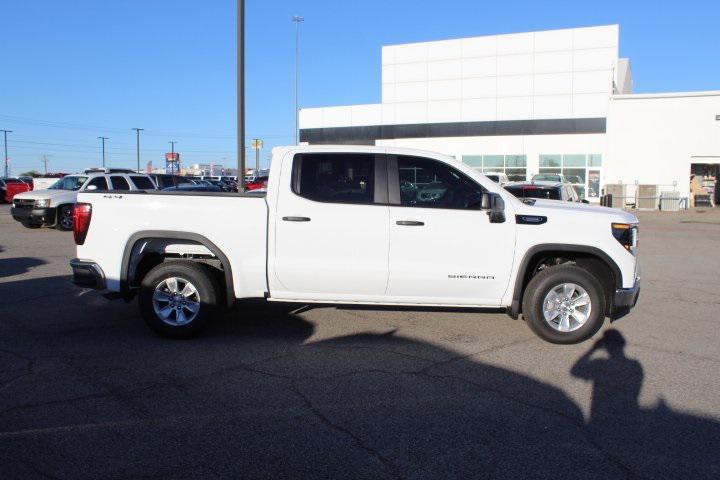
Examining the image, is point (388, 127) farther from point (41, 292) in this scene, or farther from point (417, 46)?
point (41, 292)

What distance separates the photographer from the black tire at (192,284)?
261 inches

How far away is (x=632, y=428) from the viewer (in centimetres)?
455

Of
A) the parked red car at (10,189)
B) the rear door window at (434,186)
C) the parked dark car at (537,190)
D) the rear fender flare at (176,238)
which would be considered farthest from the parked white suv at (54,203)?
the parked red car at (10,189)

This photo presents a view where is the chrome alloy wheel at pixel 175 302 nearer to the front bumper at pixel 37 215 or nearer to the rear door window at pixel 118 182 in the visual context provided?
the front bumper at pixel 37 215

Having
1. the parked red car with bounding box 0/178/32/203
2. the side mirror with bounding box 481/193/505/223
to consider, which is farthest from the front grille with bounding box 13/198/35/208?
the parked red car with bounding box 0/178/32/203

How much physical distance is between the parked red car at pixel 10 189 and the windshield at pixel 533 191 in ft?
108

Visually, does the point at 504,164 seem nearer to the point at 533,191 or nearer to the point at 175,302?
the point at 533,191

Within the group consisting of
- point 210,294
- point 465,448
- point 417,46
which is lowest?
point 465,448

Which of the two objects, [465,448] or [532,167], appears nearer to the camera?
[465,448]

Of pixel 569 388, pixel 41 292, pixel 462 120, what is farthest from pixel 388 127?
pixel 569 388

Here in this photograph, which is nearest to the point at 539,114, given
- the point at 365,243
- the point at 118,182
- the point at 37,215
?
the point at 118,182

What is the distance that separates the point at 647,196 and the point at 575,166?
17.1 feet

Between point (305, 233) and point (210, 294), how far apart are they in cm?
119

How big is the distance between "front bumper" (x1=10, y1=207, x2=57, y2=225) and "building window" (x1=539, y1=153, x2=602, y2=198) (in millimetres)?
30099
